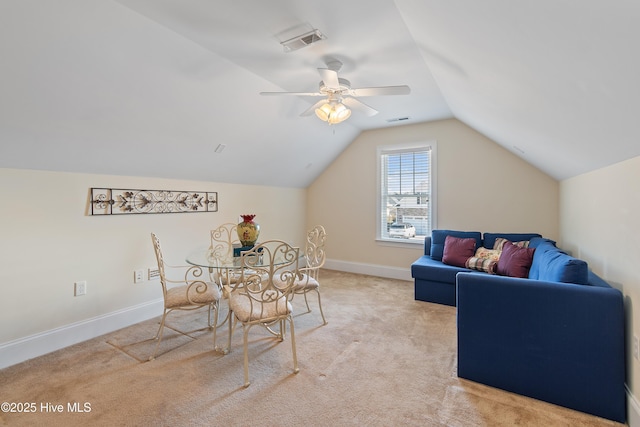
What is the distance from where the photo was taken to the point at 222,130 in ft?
11.1

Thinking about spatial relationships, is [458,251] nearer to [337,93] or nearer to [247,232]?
[337,93]

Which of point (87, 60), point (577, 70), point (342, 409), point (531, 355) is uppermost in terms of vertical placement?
point (87, 60)

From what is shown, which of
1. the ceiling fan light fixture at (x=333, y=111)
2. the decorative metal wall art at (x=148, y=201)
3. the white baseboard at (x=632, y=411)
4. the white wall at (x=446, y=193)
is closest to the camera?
the white baseboard at (x=632, y=411)

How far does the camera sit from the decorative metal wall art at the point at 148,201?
2.93 m

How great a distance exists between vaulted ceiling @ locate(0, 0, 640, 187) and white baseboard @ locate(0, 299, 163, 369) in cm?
141

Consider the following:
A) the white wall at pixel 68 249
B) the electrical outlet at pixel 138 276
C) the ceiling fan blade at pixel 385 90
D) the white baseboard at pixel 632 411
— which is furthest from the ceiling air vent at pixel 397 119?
the electrical outlet at pixel 138 276

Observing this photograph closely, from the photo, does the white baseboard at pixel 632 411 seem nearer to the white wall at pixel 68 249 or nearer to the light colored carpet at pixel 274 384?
the light colored carpet at pixel 274 384

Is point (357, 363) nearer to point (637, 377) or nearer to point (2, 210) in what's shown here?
point (637, 377)

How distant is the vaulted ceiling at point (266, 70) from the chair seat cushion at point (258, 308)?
187cm

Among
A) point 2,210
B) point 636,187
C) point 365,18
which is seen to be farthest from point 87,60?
point 636,187

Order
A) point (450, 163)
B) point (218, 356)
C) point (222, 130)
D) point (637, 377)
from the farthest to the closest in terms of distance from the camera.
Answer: point (450, 163) < point (222, 130) < point (218, 356) < point (637, 377)

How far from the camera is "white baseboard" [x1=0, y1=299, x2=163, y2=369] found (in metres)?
2.37

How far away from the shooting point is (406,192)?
4.99 meters

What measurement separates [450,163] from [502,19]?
3385mm
